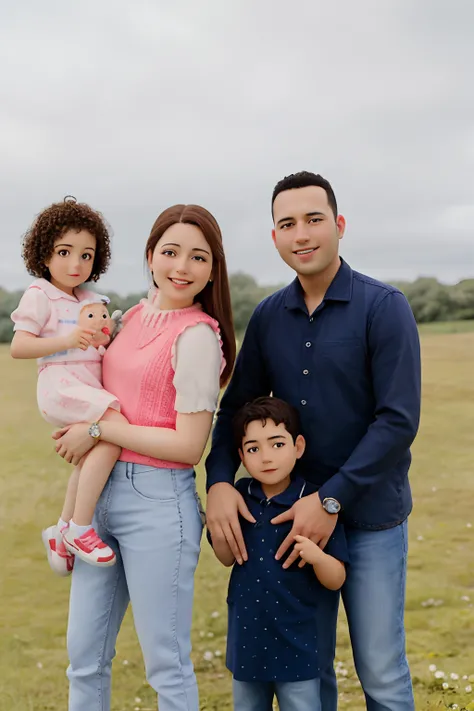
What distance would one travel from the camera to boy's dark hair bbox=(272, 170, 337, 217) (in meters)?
2.46

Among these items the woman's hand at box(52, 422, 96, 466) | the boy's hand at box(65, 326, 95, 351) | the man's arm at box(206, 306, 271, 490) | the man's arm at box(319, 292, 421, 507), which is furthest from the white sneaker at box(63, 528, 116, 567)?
the man's arm at box(319, 292, 421, 507)

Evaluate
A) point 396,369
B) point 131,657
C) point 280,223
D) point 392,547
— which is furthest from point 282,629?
point 131,657

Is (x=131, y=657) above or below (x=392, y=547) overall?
below

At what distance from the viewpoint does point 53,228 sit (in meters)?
2.45

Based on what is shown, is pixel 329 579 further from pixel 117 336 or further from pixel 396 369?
pixel 117 336

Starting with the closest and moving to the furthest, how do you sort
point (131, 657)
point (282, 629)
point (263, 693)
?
point (282, 629), point (263, 693), point (131, 657)

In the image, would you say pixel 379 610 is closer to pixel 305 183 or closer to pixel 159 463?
pixel 159 463

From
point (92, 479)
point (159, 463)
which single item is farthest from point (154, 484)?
point (92, 479)

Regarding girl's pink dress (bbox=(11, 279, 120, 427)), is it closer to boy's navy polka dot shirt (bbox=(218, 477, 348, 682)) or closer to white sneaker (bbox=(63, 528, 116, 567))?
white sneaker (bbox=(63, 528, 116, 567))

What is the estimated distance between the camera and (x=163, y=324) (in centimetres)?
239

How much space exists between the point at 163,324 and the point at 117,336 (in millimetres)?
183

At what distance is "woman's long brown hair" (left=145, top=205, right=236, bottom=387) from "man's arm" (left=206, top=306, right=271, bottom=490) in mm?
125

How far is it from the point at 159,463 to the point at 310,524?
496 mm

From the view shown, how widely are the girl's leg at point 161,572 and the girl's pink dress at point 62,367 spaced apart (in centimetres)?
26
